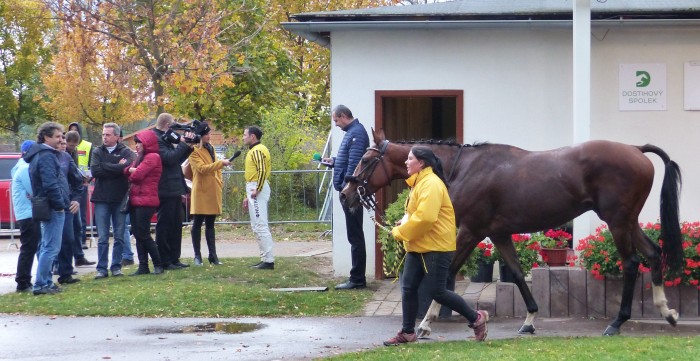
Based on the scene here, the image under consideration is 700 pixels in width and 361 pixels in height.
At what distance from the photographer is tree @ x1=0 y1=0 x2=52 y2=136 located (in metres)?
34.2

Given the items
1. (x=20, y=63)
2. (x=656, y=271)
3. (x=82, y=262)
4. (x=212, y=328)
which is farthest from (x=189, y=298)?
(x=20, y=63)

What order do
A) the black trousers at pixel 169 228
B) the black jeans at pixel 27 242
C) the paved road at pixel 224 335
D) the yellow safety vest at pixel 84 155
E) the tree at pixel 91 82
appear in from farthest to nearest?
the tree at pixel 91 82 < the yellow safety vest at pixel 84 155 < the black trousers at pixel 169 228 < the black jeans at pixel 27 242 < the paved road at pixel 224 335

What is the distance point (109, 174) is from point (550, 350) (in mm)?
7098

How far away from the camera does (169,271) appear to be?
539 inches

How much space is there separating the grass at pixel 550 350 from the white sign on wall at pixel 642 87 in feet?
15.3

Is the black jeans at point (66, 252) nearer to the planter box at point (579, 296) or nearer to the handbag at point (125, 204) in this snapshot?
the handbag at point (125, 204)

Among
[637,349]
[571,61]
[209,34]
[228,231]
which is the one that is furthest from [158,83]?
[637,349]

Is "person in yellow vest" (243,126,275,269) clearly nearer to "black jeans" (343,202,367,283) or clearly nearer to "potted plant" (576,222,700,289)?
"black jeans" (343,202,367,283)

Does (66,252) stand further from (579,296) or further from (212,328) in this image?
(579,296)

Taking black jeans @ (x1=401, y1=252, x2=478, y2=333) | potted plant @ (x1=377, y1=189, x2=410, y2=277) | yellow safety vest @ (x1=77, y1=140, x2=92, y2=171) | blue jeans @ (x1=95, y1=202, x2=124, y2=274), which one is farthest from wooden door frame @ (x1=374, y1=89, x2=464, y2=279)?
yellow safety vest @ (x1=77, y1=140, x2=92, y2=171)

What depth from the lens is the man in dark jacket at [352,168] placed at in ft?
40.7

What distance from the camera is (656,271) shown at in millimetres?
9891

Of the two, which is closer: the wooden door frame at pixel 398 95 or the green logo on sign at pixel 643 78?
the green logo on sign at pixel 643 78

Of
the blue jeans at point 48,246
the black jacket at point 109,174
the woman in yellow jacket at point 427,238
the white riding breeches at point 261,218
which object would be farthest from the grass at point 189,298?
the woman in yellow jacket at point 427,238
